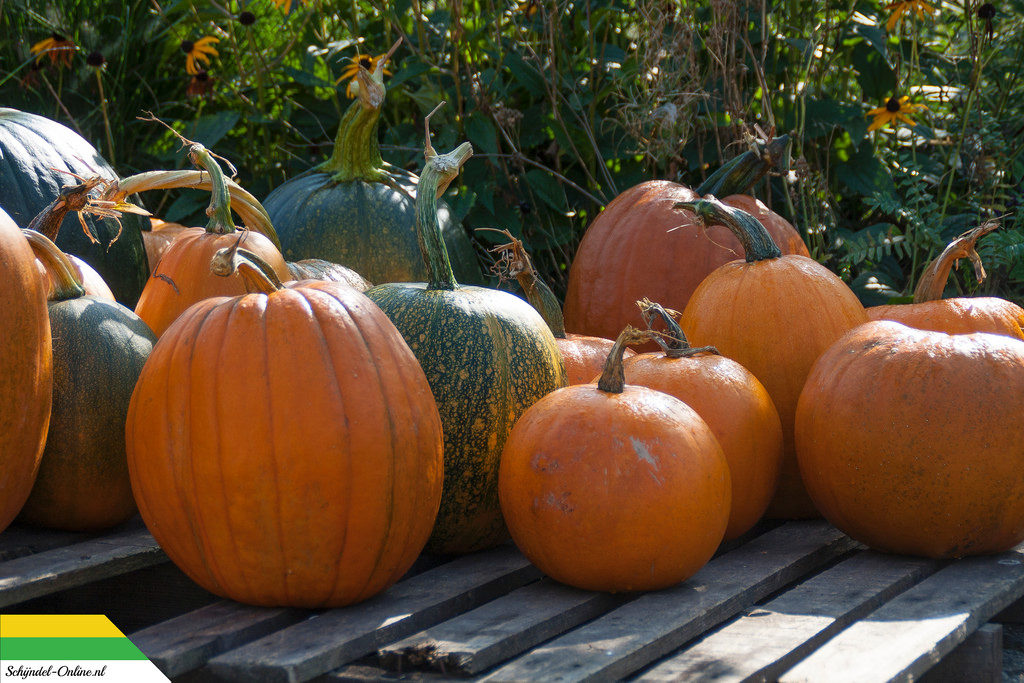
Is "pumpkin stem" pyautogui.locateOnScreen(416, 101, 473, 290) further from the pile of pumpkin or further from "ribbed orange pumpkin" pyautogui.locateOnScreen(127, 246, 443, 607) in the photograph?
"ribbed orange pumpkin" pyautogui.locateOnScreen(127, 246, 443, 607)

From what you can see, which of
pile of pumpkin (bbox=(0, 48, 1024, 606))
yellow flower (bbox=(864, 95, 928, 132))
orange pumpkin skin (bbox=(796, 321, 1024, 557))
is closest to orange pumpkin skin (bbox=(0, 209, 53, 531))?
pile of pumpkin (bbox=(0, 48, 1024, 606))

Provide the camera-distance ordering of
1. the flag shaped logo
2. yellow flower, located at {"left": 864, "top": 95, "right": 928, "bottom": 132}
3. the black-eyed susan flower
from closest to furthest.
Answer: the flag shaped logo
yellow flower, located at {"left": 864, "top": 95, "right": 928, "bottom": 132}
the black-eyed susan flower

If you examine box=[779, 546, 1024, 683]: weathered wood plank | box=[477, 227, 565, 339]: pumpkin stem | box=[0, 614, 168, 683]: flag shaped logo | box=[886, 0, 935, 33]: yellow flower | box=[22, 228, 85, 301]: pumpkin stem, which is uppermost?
box=[886, 0, 935, 33]: yellow flower

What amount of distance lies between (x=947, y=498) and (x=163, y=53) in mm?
4130

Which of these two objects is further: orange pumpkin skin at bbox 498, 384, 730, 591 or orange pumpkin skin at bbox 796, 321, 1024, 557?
orange pumpkin skin at bbox 796, 321, 1024, 557

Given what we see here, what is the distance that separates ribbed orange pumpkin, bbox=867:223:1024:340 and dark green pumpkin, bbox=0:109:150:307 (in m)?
2.12

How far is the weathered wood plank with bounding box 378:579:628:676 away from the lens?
63.9 inches

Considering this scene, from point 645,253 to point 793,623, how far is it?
1.54m

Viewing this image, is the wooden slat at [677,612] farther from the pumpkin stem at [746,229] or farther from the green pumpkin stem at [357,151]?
the green pumpkin stem at [357,151]

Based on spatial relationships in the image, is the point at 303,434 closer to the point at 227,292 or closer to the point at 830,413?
the point at 227,292

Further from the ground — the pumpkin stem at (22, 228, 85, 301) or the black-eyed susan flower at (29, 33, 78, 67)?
the black-eyed susan flower at (29, 33, 78, 67)

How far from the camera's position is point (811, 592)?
1981mm

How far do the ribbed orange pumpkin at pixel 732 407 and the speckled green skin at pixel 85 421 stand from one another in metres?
1.07

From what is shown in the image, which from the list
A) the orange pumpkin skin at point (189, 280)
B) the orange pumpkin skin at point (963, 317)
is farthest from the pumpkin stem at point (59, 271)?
the orange pumpkin skin at point (963, 317)
